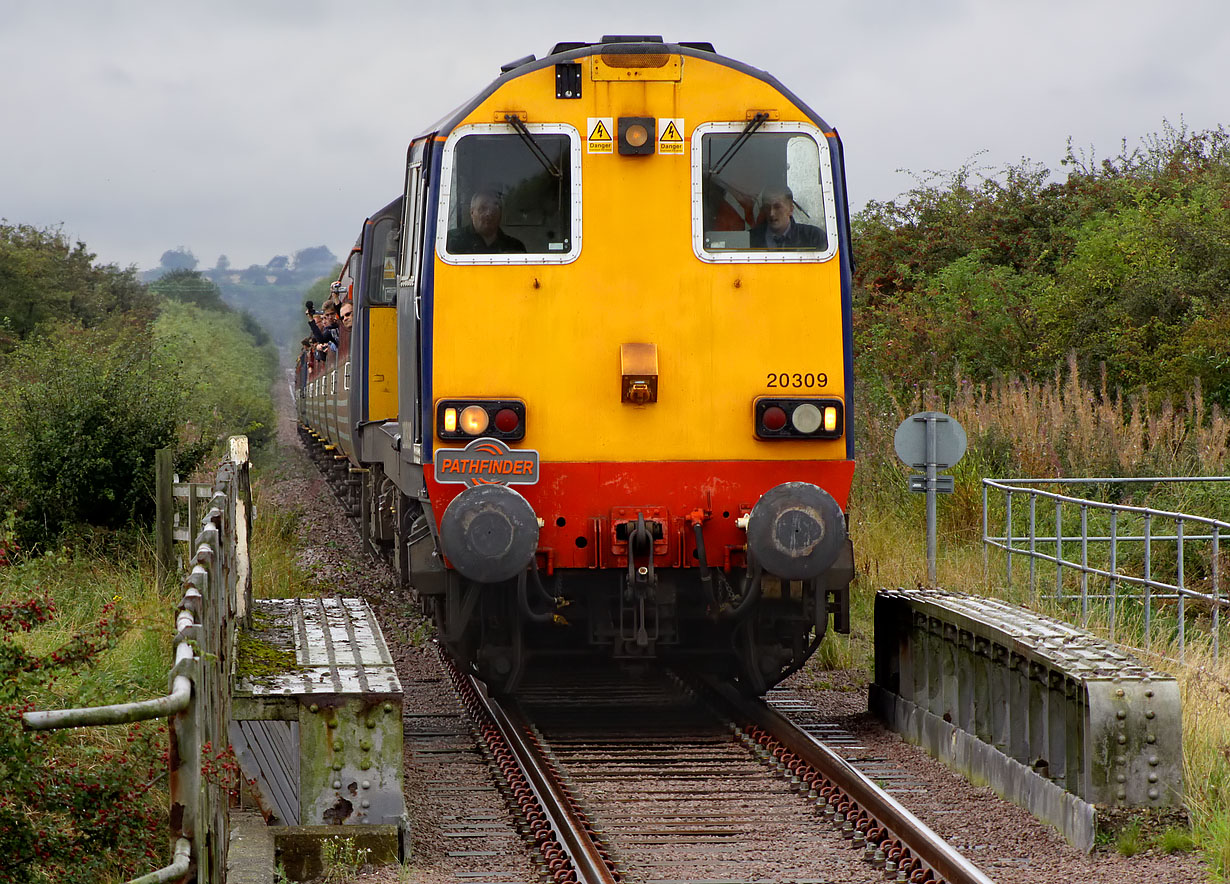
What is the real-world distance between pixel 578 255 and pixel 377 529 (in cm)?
661

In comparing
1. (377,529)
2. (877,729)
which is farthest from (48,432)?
(877,729)

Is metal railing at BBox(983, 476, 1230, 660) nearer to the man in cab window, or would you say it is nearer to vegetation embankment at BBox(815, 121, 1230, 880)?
vegetation embankment at BBox(815, 121, 1230, 880)

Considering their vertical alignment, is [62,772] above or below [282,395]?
below

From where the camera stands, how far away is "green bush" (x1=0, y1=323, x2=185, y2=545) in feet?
46.7

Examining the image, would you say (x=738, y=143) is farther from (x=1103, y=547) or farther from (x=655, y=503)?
(x=1103, y=547)

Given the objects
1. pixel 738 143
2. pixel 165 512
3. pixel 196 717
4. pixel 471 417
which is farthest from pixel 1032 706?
pixel 165 512

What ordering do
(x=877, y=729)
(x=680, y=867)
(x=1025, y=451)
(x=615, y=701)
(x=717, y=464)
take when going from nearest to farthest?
(x=680, y=867)
(x=717, y=464)
(x=877, y=729)
(x=615, y=701)
(x=1025, y=451)

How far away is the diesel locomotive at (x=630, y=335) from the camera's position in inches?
325

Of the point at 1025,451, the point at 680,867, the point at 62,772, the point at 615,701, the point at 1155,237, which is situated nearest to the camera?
the point at 62,772

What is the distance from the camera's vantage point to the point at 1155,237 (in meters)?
21.0

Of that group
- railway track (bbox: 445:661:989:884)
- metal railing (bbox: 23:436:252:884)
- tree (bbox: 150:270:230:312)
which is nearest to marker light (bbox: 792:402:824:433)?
railway track (bbox: 445:661:989:884)

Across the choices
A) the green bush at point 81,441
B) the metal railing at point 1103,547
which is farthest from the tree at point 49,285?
the metal railing at point 1103,547

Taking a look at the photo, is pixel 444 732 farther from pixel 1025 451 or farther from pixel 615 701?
pixel 1025 451

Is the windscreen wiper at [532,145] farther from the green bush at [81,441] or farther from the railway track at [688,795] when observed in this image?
the green bush at [81,441]
